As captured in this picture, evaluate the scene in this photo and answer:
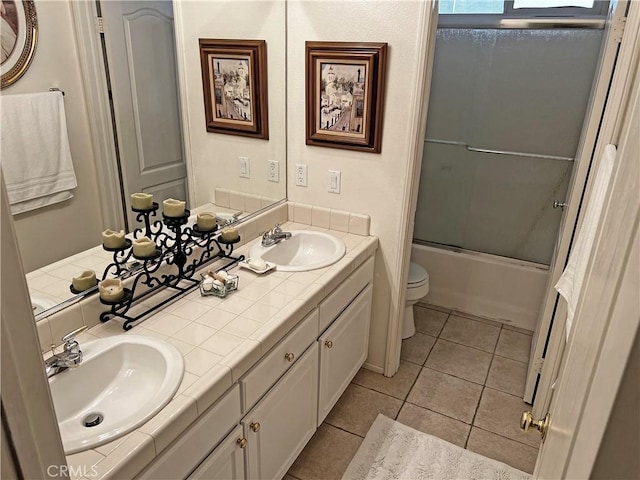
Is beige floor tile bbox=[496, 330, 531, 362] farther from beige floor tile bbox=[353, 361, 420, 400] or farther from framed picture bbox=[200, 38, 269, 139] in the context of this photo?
framed picture bbox=[200, 38, 269, 139]

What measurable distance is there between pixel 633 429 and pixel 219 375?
109 cm

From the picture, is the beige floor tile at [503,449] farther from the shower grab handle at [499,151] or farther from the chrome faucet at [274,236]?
the shower grab handle at [499,151]

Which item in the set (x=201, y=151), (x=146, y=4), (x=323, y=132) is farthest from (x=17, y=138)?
(x=323, y=132)

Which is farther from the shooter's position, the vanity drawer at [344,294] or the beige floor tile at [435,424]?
the beige floor tile at [435,424]

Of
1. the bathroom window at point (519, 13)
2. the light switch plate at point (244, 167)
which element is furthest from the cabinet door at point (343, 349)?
the bathroom window at point (519, 13)

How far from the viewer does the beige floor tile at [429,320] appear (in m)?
3.20

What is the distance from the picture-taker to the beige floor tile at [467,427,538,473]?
214 centimetres

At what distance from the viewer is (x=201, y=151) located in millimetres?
2156

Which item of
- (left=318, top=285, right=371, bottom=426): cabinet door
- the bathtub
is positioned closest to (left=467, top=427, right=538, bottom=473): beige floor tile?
(left=318, top=285, right=371, bottom=426): cabinet door

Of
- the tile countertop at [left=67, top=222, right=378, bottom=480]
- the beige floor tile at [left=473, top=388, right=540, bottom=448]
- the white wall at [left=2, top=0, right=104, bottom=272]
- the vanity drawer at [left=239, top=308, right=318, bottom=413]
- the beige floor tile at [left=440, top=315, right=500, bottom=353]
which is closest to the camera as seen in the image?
the tile countertop at [left=67, top=222, right=378, bottom=480]

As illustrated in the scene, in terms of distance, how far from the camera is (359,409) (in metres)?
2.44

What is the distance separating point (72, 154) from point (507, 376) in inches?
99.0

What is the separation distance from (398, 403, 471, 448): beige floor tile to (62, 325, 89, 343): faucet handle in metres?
1.59

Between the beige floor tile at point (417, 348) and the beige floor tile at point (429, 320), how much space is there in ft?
0.25
